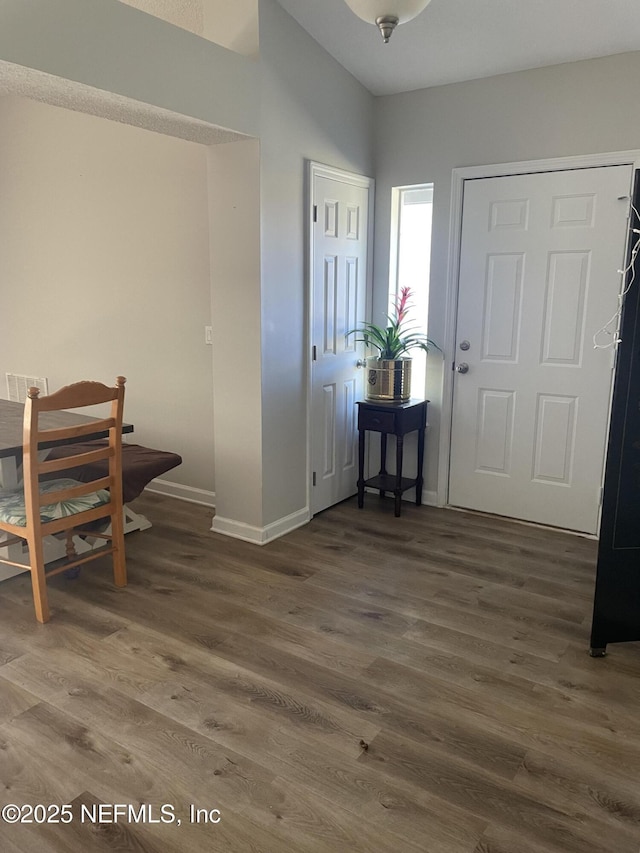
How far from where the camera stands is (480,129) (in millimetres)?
3721

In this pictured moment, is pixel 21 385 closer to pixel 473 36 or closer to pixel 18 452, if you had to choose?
pixel 18 452

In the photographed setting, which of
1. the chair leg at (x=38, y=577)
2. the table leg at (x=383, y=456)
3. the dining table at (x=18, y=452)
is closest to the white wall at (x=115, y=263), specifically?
the dining table at (x=18, y=452)

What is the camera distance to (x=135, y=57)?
8.17ft

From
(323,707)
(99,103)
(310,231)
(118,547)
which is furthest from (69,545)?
(310,231)

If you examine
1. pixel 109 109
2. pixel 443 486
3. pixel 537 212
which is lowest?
pixel 443 486

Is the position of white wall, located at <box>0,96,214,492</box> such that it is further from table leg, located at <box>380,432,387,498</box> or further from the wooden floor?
the wooden floor

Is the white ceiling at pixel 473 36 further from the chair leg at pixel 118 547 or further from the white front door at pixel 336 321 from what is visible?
the chair leg at pixel 118 547

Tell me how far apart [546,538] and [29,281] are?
4.11 meters

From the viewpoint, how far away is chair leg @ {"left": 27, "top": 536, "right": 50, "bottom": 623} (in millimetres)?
2676

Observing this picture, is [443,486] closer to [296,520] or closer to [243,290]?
[296,520]

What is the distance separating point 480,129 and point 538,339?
1.26 metres

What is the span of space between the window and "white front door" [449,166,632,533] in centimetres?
31

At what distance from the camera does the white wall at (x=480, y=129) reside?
3336 mm

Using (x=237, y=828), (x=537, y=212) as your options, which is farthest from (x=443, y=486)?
(x=237, y=828)
